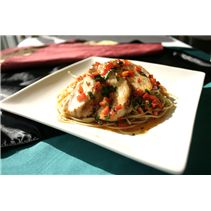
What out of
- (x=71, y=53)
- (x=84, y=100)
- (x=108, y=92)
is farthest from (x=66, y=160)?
(x=71, y=53)

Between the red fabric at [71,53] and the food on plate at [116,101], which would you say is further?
the red fabric at [71,53]

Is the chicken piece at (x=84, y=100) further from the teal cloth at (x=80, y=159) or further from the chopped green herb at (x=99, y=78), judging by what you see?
the teal cloth at (x=80, y=159)

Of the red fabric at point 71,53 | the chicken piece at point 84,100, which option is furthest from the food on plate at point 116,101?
the red fabric at point 71,53

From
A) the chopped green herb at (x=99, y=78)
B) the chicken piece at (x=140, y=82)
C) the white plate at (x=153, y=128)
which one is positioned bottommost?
the white plate at (x=153, y=128)

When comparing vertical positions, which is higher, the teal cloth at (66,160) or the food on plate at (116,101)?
the food on plate at (116,101)

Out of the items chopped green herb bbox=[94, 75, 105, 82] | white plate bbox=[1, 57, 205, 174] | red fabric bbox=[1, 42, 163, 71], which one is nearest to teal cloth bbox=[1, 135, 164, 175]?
white plate bbox=[1, 57, 205, 174]

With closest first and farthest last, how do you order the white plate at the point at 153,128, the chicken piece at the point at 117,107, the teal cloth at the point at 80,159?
the white plate at the point at 153,128 → the teal cloth at the point at 80,159 → the chicken piece at the point at 117,107

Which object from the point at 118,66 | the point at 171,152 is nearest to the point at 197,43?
the point at 118,66

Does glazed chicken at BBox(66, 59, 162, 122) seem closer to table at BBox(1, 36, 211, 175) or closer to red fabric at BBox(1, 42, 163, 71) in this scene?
table at BBox(1, 36, 211, 175)

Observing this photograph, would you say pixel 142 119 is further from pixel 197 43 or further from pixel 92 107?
pixel 197 43
